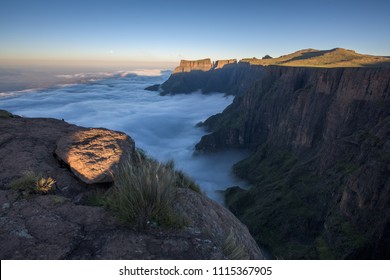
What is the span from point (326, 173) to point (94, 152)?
56.3 metres

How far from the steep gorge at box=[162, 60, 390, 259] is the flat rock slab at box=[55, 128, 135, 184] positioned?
35486 mm

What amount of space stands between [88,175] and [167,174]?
2110 millimetres

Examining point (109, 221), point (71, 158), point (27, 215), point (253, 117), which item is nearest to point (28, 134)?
point (71, 158)

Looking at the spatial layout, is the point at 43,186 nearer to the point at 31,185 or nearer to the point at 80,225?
the point at 31,185

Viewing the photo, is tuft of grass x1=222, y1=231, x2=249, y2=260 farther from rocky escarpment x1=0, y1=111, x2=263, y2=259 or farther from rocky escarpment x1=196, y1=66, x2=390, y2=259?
rocky escarpment x1=196, y1=66, x2=390, y2=259

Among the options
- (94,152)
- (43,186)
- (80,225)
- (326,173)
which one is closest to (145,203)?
(80,225)

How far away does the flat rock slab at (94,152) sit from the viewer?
604cm

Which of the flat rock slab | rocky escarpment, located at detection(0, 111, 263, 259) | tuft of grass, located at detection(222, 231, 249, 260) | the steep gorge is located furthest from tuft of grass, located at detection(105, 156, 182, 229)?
the steep gorge

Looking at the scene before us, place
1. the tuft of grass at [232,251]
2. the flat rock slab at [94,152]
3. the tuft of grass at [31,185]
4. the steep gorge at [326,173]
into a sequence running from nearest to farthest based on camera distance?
the tuft of grass at [232,251]
the tuft of grass at [31,185]
the flat rock slab at [94,152]
the steep gorge at [326,173]

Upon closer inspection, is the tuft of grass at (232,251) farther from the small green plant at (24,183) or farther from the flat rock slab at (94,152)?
the small green plant at (24,183)

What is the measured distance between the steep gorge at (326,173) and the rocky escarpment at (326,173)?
12cm

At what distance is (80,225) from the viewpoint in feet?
14.3

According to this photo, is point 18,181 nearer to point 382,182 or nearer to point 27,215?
point 27,215

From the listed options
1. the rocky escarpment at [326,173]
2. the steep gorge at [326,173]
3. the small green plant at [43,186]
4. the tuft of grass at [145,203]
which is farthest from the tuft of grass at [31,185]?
the rocky escarpment at [326,173]
